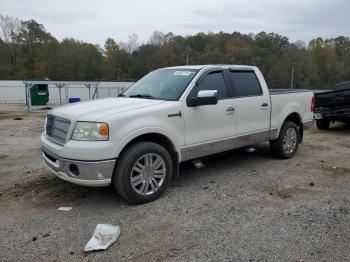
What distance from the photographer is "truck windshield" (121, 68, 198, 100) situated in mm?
5176

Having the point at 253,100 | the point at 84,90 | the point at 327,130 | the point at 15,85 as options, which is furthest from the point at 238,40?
the point at 253,100

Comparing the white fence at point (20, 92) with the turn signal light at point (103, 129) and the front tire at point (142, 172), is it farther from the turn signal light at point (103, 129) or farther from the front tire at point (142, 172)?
the turn signal light at point (103, 129)

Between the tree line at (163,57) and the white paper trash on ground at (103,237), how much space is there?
5973 centimetres

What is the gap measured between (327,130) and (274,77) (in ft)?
180

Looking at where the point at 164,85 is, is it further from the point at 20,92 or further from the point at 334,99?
the point at 20,92

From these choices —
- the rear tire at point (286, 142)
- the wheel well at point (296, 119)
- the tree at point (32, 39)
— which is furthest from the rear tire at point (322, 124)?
the tree at point (32, 39)

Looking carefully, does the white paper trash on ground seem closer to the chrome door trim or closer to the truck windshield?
the chrome door trim

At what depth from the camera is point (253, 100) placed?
6020 millimetres

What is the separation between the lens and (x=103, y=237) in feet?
12.0

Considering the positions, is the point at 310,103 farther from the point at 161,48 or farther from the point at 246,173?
the point at 161,48

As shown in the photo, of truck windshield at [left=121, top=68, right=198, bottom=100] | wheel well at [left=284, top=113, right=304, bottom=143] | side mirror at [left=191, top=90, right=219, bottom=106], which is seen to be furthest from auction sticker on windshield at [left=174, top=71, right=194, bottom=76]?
wheel well at [left=284, top=113, right=304, bottom=143]

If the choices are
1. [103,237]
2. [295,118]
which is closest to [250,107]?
[295,118]

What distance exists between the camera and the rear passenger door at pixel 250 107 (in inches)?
229

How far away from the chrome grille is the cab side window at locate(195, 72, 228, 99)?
6.58 ft
